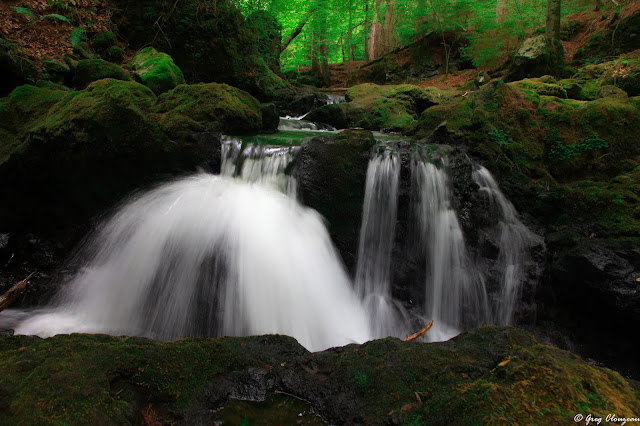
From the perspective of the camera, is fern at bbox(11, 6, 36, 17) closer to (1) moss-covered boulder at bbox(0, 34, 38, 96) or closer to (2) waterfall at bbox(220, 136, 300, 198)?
(1) moss-covered boulder at bbox(0, 34, 38, 96)

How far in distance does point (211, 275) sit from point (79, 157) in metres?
2.82

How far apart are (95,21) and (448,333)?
1101cm

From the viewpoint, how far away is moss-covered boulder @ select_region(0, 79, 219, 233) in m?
4.81

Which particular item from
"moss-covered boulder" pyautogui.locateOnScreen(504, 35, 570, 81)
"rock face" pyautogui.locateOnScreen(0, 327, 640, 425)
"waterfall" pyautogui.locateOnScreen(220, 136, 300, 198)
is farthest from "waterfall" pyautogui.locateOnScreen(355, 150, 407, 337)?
"moss-covered boulder" pyautogui.locateOnScreen(504, 35, 570, 81)

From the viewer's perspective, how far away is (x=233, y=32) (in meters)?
9.95

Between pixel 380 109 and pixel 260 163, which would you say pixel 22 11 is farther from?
pixel 380 109

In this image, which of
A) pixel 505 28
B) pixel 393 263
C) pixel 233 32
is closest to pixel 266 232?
pixel 393 263

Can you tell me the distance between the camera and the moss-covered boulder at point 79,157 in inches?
189

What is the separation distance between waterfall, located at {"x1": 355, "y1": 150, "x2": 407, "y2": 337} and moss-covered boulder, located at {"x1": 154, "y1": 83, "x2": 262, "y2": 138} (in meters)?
2.84

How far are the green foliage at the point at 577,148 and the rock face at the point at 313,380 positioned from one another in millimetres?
5041

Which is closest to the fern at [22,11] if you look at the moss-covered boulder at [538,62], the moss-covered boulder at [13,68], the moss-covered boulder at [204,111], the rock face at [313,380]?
the moss-covered boulder at [13,68]

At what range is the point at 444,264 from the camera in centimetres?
491

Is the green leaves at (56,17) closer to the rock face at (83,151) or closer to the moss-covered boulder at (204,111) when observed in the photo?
the rock face at (83,151)

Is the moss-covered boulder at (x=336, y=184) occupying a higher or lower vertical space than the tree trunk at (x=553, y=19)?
lower
